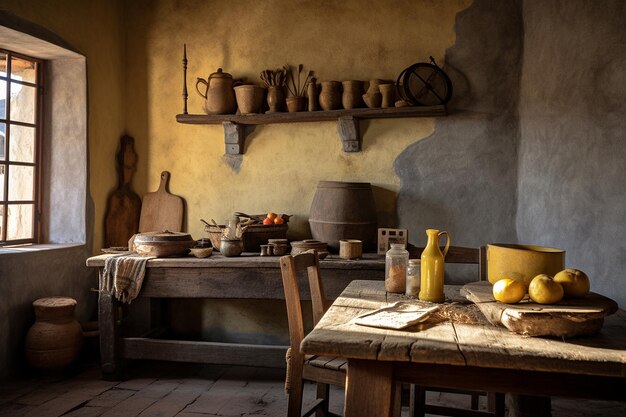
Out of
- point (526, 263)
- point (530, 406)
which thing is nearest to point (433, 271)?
point (526, 263)

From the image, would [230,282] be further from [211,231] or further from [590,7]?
[590,7]

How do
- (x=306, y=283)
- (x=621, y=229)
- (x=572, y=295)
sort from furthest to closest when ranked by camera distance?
(x=306, y=283) < (x=621, y=229) < (x=572, y=295)

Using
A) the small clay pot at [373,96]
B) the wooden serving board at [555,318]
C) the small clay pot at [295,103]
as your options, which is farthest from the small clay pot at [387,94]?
the wooden serving board at [555,318]

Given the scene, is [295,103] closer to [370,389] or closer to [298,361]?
[298,361]

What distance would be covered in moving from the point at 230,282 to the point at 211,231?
569 millimetres

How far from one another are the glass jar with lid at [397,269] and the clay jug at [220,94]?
2419 millimetres

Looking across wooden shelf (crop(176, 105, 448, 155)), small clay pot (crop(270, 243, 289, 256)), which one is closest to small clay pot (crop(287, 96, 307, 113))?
wooden shelf (crop(176, 105, 448, 155))

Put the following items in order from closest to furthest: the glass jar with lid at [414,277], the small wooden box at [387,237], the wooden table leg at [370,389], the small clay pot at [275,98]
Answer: the wooden table leg at [370,389] → the glass jar with lid at [414,277] → the small wooden box at [387,237] → the small clay pot at [275,98]

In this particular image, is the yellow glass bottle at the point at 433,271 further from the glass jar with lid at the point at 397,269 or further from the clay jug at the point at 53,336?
the clay jug at the point at 53,336

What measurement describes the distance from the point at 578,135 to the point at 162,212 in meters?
3.20

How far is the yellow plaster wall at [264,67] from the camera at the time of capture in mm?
4066

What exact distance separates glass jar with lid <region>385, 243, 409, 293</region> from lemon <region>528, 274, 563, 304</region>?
2.19 ft

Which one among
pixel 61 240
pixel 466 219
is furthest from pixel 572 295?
pixel 61 240

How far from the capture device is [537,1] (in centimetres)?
351
